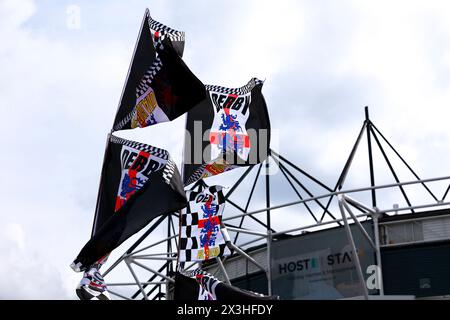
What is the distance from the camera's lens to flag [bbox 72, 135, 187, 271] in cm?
1797

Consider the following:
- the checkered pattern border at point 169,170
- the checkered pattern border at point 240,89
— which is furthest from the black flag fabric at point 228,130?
the checkered pattern border at point 169,170

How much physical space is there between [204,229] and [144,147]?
12.4 ft

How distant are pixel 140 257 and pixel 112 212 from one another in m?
12.4

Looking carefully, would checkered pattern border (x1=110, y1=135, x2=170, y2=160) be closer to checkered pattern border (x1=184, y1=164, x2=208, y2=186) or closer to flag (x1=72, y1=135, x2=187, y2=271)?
flag (x1=72, y1=135, x2=187, y2=271)

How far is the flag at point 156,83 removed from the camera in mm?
19188

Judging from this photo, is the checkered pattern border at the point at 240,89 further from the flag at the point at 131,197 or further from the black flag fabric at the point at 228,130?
the flag at the point at 131,197

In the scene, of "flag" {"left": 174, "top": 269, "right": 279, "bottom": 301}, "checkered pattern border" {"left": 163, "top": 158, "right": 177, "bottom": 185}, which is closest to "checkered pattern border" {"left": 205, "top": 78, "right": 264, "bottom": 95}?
"flag" {"left": 174, "top": 269, "right": 279, "bottom": 301}

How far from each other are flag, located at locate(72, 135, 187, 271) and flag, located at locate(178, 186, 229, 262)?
292 centimetres

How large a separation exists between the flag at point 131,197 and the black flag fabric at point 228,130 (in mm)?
4395

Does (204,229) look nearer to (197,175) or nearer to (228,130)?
(197,175)

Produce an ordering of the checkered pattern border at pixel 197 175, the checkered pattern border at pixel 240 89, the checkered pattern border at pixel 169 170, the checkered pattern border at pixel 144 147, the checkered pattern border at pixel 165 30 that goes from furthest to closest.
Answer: the checkered pattern border at pixel 240 89, the checkered pattern border at pixel 197 175, the checkered pattern border at pixel 165 30, the checkered pattern border at pixel 144 147, the checkered pattern border at pixel 169 170

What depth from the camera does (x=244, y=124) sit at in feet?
82.3
